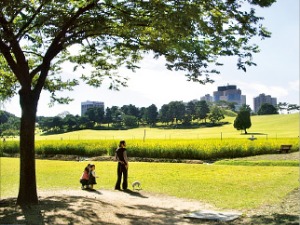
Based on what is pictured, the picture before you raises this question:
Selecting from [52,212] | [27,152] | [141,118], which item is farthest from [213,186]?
[141,118]

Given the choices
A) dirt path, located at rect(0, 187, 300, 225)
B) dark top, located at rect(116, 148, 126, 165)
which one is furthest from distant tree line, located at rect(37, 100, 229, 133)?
dirt path, located at rect(0, 187, 300, 225)

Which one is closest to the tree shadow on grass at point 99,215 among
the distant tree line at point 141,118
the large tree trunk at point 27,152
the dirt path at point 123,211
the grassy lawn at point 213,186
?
the dirt path at point 123,211

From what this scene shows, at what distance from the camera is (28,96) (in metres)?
11.6

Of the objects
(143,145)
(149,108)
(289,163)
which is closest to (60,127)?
(149,108)

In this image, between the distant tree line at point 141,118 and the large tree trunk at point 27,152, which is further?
the distant tree line at point 141,118

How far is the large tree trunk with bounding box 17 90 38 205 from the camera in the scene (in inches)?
455

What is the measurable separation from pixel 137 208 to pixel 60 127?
4112 inches

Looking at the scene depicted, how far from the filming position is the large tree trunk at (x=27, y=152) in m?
11.6

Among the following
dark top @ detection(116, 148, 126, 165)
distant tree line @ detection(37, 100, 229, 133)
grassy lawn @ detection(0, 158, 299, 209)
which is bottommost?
grassy lawn @ detection(0, 158, 299, 209)

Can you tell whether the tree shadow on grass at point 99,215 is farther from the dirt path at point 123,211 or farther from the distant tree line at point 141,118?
the distant tree line at point 141,118

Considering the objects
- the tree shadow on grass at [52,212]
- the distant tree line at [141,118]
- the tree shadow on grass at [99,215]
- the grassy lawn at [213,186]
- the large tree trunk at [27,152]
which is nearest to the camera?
the tree shadow on grass at [99,215]

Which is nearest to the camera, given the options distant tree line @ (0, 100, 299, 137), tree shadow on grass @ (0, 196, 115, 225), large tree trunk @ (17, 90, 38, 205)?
tree shadow on grass @ (0, 196, 115, 225)

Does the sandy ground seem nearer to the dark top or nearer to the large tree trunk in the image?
the large tree trunk

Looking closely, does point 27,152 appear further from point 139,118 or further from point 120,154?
point 139,118
